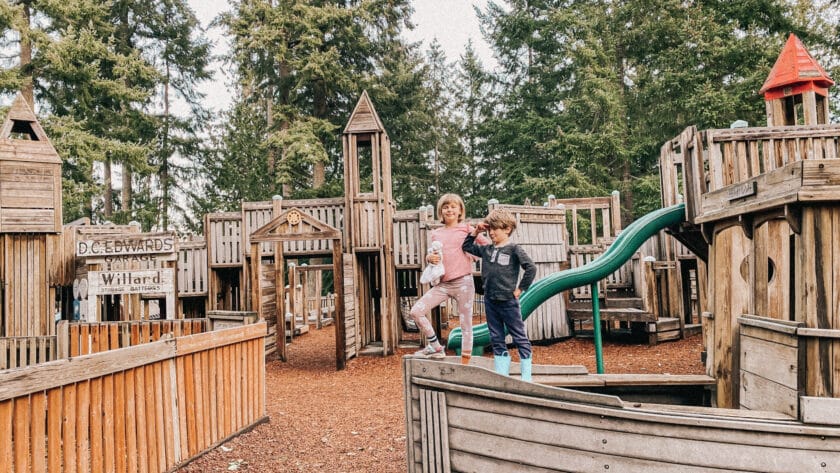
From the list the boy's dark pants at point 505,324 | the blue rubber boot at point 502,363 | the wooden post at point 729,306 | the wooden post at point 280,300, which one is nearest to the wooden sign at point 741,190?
the wooden post at point 729,306

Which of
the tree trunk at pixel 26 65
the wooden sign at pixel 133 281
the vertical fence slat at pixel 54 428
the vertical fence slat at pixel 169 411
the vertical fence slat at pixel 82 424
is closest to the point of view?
the vertical fence slat at pixel 54 428

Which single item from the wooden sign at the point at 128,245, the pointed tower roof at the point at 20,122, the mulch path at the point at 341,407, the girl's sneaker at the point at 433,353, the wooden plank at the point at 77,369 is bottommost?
the mulch path at the point at 341,407

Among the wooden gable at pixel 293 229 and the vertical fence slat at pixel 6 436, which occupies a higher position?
the wooden gable at pixel 293 229

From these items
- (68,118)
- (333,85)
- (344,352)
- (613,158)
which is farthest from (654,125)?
(68,118)

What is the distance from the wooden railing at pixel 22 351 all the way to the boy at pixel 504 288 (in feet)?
23.0

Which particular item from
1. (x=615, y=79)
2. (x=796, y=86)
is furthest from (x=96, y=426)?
(x=615, y=79)

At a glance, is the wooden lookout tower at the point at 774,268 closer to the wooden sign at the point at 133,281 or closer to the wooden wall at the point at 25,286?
the wooden sign at the point at 133,281

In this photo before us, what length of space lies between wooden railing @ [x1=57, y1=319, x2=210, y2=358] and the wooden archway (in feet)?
14.5

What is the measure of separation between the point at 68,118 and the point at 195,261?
1164cm

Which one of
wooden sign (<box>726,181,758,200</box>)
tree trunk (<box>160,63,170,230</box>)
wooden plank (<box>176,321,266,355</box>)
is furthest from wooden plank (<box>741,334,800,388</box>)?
tree trunk (<box>160,63,170,230</box>)

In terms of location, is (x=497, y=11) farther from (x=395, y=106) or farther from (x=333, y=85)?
(x=333, y=85)

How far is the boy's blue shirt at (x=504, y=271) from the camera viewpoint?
4738mm

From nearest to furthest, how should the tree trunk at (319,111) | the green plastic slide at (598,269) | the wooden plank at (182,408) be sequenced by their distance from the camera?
1. the wooden plank at (182,408)
2. the green plastic slide at (598,269)
3. the tree trunk at (319,111)

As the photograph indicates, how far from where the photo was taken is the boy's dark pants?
462 centimetres
